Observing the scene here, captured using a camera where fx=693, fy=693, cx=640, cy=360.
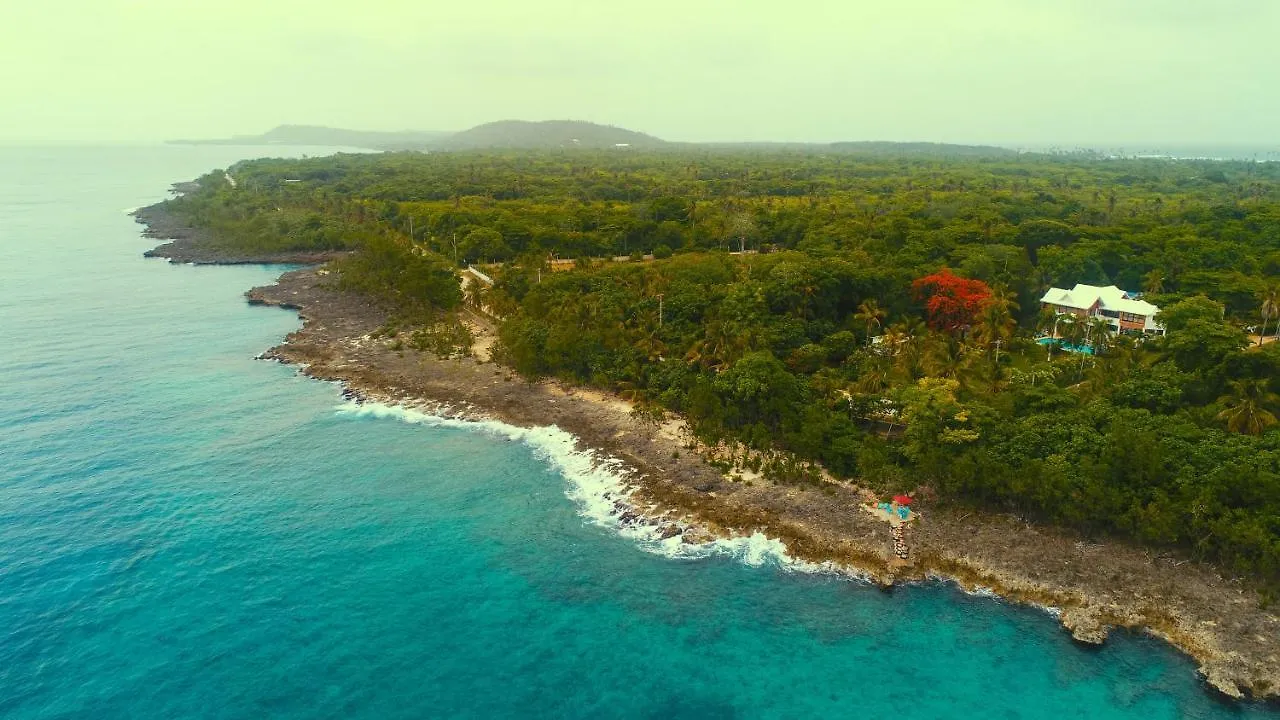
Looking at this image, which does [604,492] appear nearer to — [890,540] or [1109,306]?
[890,540]

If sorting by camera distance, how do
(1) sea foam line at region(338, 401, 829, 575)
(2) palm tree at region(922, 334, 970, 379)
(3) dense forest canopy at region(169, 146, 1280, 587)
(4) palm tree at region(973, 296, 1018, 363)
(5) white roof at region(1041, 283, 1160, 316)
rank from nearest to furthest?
1. (3) dense forest canopy at region(169, 146, 1280, 587)
2. (1) sea foam line at region(338, 401, 829, 575)
3. (2) palm tree at region(922, 334, 970, 379)
4. (4) palm tree at region(973, 296, 1018, 363)
5. (5) white roof at region(1041, 283, 1160, 316)

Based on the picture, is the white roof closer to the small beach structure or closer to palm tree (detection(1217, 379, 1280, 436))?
palm tree (detection(1217, 379, 1280, 436))

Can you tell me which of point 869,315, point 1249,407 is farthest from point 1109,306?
point 1249,407

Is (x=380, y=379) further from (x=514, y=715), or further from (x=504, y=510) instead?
(x=514, y=715)

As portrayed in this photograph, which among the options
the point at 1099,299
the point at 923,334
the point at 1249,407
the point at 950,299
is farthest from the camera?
the point at 1099,299

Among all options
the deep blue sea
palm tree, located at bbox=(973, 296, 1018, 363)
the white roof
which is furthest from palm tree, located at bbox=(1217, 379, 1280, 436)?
the white roof
